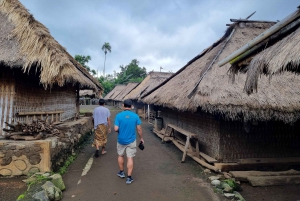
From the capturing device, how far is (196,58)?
32.9 ft

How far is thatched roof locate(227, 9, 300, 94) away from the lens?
2.47 metres

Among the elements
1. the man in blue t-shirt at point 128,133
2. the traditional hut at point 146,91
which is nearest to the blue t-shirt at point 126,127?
the man in blue t-shirt at point 128,133

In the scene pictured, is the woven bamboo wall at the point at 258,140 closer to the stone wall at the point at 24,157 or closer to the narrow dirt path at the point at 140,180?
the narrow dirt path at the point at 140,180

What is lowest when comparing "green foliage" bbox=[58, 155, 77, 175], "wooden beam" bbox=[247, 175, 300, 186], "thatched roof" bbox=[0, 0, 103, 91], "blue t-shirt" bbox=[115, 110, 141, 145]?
"wooden beam" bbox=[247, 175, 300, 186]

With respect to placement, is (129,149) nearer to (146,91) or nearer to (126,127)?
(126,127)

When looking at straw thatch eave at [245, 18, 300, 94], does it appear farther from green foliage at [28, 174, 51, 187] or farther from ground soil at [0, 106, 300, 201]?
green foliage at [28, 174, 51, 187]

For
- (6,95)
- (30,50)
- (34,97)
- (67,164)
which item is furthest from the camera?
(34,97)

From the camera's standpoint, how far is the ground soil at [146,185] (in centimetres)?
400

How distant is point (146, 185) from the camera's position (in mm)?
4512

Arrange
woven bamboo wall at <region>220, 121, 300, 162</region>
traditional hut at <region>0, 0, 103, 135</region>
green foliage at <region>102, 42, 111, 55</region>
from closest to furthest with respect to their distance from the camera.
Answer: traditional hut at <region>0, 0, 103, 135</region> → woven bamboo wall at <region>220, 121, 300, 162</region> → green foliage at <region>102, 42, 111, 55</region>

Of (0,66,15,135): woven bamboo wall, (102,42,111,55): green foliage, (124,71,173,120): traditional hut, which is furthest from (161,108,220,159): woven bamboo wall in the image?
(102,42,111,55): green foliage

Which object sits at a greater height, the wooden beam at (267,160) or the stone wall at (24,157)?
the stone wall at (24,157)

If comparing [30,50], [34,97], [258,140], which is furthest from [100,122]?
[258,140]

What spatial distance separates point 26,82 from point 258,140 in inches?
271
